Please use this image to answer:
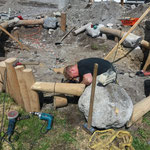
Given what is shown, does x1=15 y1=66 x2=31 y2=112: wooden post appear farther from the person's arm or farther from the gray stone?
the gray stone

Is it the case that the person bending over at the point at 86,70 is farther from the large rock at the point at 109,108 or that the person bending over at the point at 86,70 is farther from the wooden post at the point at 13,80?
the wooden post at the point at 13,80

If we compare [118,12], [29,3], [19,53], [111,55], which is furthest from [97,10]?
[29,3]

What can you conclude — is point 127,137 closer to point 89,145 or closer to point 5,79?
point 89,145

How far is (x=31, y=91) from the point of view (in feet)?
13.2

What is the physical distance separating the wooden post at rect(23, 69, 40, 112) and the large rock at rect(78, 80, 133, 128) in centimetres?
130

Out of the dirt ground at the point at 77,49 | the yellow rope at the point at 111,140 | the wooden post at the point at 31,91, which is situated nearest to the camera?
the yellow rope at the point at 111,140

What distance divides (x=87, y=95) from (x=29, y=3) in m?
18.7

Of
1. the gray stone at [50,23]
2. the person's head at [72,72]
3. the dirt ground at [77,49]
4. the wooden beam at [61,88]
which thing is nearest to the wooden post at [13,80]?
the wooden beam at [61,88]

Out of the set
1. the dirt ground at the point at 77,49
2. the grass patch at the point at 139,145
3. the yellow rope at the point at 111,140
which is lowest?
the grass patch at the point at 139,145

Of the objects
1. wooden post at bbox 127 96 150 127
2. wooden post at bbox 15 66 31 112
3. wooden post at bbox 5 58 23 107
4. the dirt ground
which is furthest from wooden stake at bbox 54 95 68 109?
wooden post at bbox 127 96 150 127

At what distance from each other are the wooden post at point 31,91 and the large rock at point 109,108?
4.26 ft

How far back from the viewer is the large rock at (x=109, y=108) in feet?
11.7

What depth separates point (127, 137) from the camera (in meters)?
3.67

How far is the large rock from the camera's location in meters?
3.56
